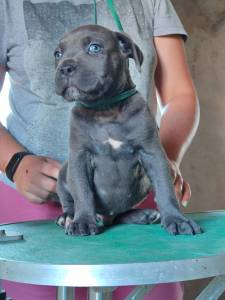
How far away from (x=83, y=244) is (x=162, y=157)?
9.2 inches

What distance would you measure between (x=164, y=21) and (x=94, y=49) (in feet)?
1.60

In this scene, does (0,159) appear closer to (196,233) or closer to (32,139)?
(32,139)

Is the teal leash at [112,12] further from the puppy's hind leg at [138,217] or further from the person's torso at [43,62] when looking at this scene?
the puppy's hind leg at [138,217]

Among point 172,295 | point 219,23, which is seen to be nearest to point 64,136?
point 172,295

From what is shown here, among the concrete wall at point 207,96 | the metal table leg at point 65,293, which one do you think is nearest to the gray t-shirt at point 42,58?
the metal table leg at point 65,293

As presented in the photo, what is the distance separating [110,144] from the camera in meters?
1.00

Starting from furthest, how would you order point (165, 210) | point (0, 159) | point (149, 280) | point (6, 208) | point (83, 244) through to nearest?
point (6, 208) → point (0, 159) → point (165, 210) → point (83, 244) → point (149, 280)

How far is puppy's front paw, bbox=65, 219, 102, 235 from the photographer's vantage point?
956mm

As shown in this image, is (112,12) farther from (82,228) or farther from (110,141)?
(82,228)

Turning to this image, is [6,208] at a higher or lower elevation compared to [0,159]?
lower

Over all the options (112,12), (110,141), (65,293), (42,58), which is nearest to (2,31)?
(42,58)

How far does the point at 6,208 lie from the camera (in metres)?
1.37

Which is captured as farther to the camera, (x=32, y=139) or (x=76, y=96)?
(x=32, y=139)

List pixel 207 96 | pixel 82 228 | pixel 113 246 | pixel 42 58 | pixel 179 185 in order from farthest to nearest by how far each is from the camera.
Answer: pixel 207 96 → pixel 42 58 → pixel 179 185 → pixel 82 228 → pixel 113 246
